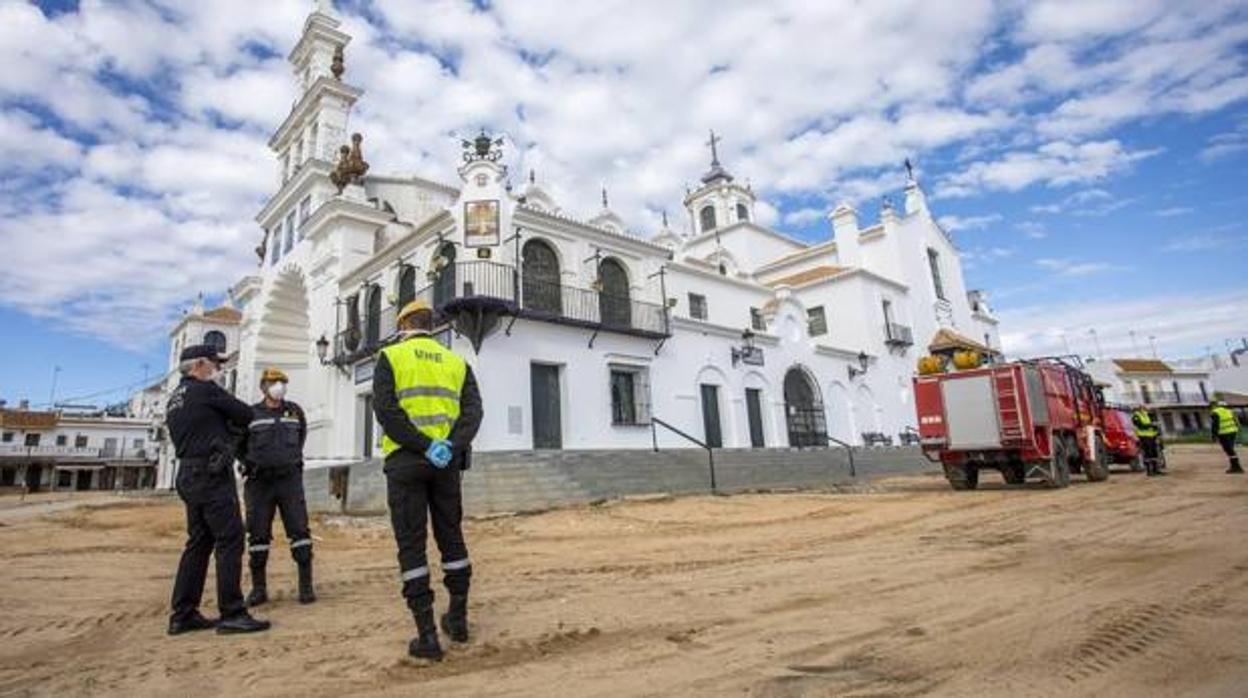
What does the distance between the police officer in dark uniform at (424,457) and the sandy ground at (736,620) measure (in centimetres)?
34

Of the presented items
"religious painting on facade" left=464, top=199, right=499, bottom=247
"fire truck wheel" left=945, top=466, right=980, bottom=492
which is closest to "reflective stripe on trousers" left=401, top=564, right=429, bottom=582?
"fire truck wheel" left=945, top=466, right=980, bottom=492

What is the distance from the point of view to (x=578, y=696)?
2348mm

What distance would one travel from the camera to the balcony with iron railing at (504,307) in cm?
1574

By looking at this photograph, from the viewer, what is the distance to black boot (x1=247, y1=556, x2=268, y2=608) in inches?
173

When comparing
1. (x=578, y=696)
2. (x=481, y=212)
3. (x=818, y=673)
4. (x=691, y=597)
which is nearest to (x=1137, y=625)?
(x=818, y=673)

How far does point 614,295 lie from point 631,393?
322 centimetres

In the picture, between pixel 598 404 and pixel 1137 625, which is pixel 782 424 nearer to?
pixel 598 404

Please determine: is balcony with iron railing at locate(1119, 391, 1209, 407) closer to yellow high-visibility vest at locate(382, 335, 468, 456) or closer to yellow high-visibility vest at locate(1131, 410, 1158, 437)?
yellow high-visibility vest at locate(1131, 410, 1158, 437)

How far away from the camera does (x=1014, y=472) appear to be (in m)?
11.8

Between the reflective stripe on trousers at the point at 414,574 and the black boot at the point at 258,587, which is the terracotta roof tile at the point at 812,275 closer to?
the black boot at the point at 258,587

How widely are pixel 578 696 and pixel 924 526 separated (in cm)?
596

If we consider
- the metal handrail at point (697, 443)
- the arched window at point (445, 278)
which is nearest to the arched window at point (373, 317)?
the arched window at point (445, 278)

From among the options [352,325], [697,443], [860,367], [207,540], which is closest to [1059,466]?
[697,443]

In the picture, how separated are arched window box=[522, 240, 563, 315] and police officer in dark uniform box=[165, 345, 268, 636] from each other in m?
12.9
